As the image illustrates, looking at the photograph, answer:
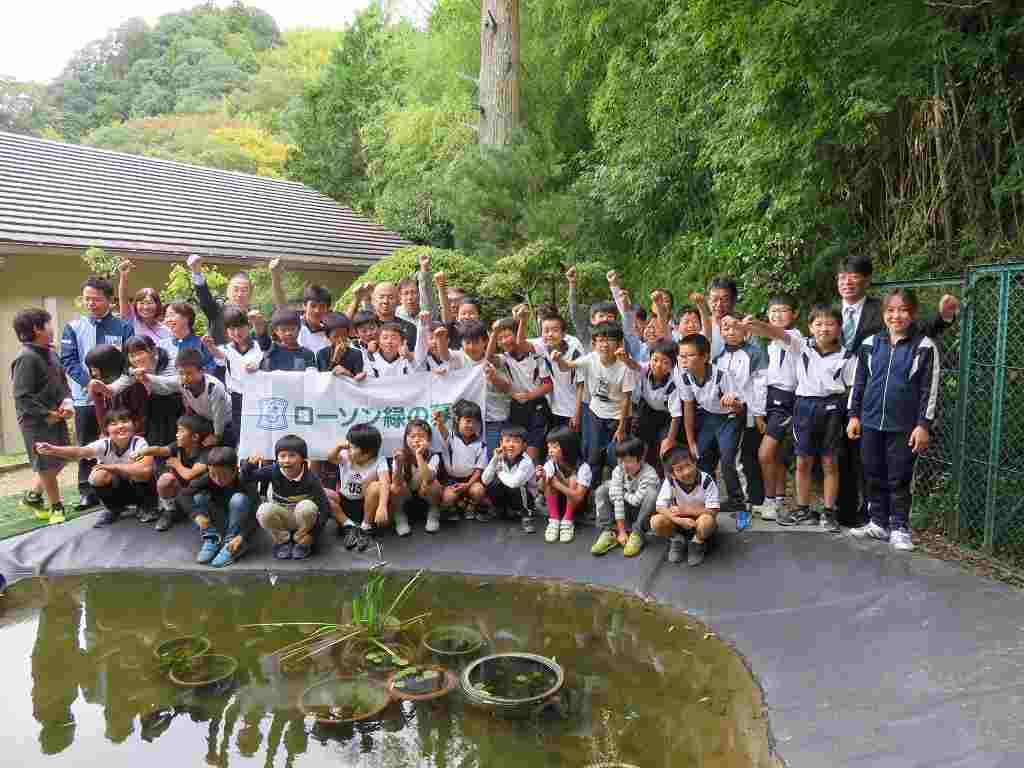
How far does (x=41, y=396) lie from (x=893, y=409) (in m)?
5.94

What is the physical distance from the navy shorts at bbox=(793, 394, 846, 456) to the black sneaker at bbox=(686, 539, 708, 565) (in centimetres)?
90

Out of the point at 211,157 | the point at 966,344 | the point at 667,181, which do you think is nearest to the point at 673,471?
the point at 966,344

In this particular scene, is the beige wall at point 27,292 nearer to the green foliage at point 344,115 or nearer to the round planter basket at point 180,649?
the round planter basket at point 180,649

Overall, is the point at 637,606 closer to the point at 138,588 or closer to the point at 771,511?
the point at 771,511

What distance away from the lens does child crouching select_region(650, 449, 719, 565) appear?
475 centimetres

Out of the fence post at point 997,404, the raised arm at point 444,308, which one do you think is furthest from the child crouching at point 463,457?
the fence post at point 997,404

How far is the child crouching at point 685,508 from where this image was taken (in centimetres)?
475

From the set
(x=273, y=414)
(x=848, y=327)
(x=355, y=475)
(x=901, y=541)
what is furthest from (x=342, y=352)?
(x=901, y=541)

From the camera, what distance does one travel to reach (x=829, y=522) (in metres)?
4.86

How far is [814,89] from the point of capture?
528 cm

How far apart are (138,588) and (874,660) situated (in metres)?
4.45

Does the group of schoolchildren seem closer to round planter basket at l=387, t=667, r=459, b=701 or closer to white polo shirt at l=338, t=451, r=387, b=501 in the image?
white polo shirt at l=338, t=451, r=387, b=501

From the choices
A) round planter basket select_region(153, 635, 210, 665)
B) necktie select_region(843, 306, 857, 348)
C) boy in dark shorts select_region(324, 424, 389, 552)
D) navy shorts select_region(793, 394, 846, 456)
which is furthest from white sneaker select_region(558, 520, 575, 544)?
round planter basket select_region(153, 635, 210, 665)

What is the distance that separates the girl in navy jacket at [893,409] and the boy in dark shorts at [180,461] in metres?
4.45
